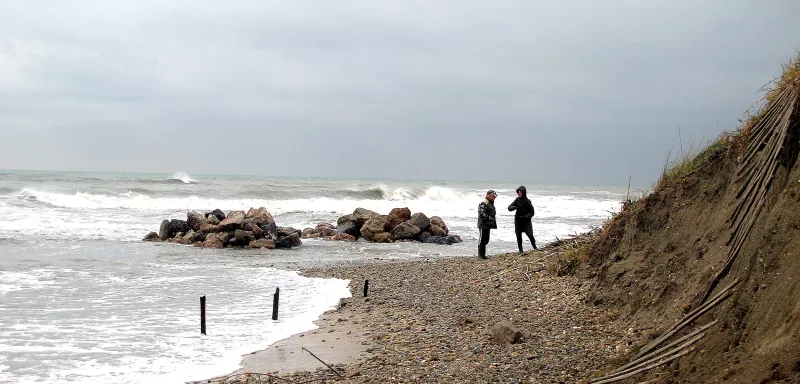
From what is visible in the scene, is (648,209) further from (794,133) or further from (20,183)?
(20,183)

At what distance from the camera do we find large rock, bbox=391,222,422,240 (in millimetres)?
23703

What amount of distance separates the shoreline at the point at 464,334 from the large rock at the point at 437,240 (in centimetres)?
1098

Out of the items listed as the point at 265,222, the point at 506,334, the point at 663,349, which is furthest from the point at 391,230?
the point at 663,349

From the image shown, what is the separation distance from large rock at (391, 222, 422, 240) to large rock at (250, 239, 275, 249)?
5.02 metres

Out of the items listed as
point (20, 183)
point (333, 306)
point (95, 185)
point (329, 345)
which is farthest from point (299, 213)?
point (329, 345)

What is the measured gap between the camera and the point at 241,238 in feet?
69.5

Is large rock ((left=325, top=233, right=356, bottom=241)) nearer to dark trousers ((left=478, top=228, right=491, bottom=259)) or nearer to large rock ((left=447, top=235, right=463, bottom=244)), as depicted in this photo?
large rock ((left=447, top=235, right=463, bottom=244))

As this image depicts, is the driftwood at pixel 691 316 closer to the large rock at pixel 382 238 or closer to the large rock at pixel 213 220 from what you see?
the large rock at pixel 382 238

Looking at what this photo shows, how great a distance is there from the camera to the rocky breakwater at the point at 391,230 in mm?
23542

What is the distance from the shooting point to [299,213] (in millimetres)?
37219

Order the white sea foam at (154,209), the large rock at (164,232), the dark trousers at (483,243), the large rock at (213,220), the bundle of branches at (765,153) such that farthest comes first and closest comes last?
the white sea foam at (154,209)
the large rock at (213,220)
the large rock at (164,232)
the dark trousers at (483,243)
the bundle of branches at (765,153)

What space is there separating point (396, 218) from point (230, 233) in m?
6.56

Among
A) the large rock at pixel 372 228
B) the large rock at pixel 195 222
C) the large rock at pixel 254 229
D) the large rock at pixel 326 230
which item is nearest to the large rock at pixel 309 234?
the large rock at pixel 326 230

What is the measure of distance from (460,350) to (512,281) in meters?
3.73
